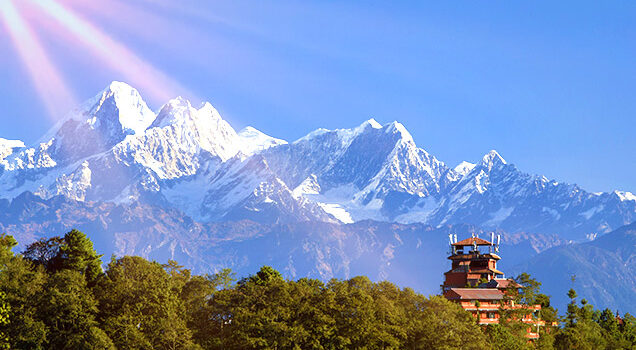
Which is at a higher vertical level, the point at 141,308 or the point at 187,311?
the point at 187,311

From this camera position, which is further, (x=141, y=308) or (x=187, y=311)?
(x=187, y=311)

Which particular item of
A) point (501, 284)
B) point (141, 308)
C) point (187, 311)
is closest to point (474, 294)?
point (501, 284)

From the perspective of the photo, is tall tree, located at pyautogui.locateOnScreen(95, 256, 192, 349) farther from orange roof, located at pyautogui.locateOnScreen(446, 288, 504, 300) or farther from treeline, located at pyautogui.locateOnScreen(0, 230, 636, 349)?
orange roof, located at pyautogui.locateOnScreen(446, 288, 504, 300)

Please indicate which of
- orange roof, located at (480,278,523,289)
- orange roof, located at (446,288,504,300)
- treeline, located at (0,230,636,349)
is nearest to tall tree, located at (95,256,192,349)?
treeline, located at (0,230,636,349)

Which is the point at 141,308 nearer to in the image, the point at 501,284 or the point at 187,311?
the point at 187,311

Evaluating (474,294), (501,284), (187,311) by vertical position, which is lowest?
(187,311)

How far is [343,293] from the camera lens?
13838 cm

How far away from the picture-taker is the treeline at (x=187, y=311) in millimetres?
125688

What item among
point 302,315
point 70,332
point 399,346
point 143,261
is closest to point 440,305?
point 399,346

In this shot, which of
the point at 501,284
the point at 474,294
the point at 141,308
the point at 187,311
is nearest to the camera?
the point at 141,308

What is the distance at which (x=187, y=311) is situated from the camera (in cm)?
13550

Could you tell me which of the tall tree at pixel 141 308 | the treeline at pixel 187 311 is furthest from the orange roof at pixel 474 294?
the tall tree at pixel 141 308

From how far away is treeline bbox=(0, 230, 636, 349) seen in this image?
412 ft

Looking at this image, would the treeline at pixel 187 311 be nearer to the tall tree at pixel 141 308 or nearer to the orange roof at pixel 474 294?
the tall tree at pixel 141 308
